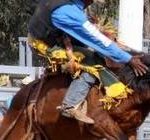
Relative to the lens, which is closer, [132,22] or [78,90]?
[78,90]

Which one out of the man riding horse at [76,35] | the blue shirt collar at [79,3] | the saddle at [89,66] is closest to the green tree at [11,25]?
the saddle at [89,66]

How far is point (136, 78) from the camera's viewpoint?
17.7 ft

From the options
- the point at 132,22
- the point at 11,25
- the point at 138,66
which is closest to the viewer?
the point at 138,66

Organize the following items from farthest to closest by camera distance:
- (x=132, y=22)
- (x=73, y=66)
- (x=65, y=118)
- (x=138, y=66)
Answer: (x=132, y=22) → (x=65, y=118) → (x=73, y=66) → (x=138, y=66)

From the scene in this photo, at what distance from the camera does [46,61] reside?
5.82m

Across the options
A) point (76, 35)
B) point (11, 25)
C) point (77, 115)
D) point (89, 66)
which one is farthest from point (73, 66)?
point (11, 25)

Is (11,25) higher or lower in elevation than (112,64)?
lower

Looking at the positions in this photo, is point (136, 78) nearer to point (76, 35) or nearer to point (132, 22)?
point (76, 35)

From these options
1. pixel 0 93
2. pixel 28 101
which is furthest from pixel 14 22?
pixel 28 101

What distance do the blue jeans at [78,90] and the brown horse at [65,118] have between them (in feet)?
0.24

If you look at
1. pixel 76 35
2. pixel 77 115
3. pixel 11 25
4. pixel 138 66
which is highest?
pixel 76 35

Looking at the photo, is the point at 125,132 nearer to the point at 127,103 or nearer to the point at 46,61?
the point at 127,103

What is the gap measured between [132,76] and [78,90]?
46 centimetres

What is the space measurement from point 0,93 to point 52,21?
3.90 metres
